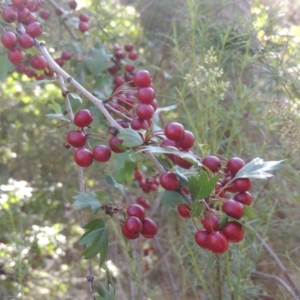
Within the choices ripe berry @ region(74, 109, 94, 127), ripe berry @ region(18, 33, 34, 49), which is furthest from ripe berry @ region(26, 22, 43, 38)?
ripe berry @ region(74, 109, 94, 127)

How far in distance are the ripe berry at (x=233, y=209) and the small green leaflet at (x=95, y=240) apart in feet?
0.78

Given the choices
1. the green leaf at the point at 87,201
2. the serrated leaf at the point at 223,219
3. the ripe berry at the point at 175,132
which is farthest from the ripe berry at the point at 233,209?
the green leaf at the point at 87,201

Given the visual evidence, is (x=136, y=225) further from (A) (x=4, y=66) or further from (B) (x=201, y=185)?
(A) (x=4, y=66)

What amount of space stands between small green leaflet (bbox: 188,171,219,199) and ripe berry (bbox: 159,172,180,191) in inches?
1.2

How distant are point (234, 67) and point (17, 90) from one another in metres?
1.15

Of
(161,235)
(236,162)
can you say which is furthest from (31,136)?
(236,162)

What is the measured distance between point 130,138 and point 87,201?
0.16m

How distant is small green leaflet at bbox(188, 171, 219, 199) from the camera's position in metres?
0.67

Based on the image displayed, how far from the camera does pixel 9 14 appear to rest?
916 millimetres

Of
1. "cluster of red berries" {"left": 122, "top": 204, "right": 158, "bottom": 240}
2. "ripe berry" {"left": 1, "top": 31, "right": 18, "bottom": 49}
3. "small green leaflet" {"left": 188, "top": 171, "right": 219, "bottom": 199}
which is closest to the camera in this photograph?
"small green leaflet" {"left": 188, "top": 171, "right": 219, "bottom": 199}

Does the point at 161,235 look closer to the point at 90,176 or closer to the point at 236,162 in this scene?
the point at 90,176

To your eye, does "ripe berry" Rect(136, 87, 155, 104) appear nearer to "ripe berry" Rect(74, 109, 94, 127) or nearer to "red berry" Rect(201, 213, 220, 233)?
"ripe berry" Rect(74, 109, 94, 127)

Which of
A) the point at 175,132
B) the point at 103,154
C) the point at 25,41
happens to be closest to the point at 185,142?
the point at 175,132

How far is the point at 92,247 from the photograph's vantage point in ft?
2.67
